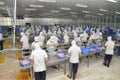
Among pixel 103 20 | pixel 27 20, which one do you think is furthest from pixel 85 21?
pixel 27 20

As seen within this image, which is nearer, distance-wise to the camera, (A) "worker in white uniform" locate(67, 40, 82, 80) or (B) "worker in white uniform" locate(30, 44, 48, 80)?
(B) "worker in white uniform" locate(30, 44, 48, 80)

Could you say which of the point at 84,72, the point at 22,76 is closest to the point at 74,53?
the point at 84,72

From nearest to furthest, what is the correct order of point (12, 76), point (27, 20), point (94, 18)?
point (12, 76) → point (94, 18) → point (27, 20)

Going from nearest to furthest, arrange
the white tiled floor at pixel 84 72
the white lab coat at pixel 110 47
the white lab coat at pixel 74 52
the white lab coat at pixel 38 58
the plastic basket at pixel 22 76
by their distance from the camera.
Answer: the white lab coat at pixel 38 58, the white lab coat at pixel 74 52, the plastic basket at pixel 22 76, the white tiled floor at pixel 84 72, the white lab coat at pixel 110 47

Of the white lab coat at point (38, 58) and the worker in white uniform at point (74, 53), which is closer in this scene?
the white lab coat at point (38, 58)

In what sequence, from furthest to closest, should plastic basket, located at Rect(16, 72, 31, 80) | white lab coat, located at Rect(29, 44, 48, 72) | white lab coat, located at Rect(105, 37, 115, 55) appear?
white lab coat, located at Rect(105, 37, 115, 55), plastic basket, located at Rect(16, 72, 31, 80), white lab coat, located at Rect(29, 44, 48, 72)

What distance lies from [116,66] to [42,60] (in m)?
3.17

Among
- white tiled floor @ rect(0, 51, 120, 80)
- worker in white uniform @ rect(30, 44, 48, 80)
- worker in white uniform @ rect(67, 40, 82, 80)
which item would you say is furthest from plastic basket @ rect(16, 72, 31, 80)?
worker in white uniform @ rect(67, 40, 82, 80)

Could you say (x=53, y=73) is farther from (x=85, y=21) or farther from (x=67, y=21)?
(x=67, y=21)

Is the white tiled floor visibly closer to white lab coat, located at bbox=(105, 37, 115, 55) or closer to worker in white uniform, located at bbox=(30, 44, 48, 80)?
white lab coat, located at bbox=(105, 37, 115, 55)

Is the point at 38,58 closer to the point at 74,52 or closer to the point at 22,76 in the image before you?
the point at 74,52

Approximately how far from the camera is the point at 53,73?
4102 millimetres

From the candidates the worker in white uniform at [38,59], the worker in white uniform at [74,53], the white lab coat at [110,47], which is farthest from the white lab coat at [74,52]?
the white lab coat at [110,47]

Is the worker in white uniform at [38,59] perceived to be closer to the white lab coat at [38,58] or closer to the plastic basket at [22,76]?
the white lab coat at [38,58]
